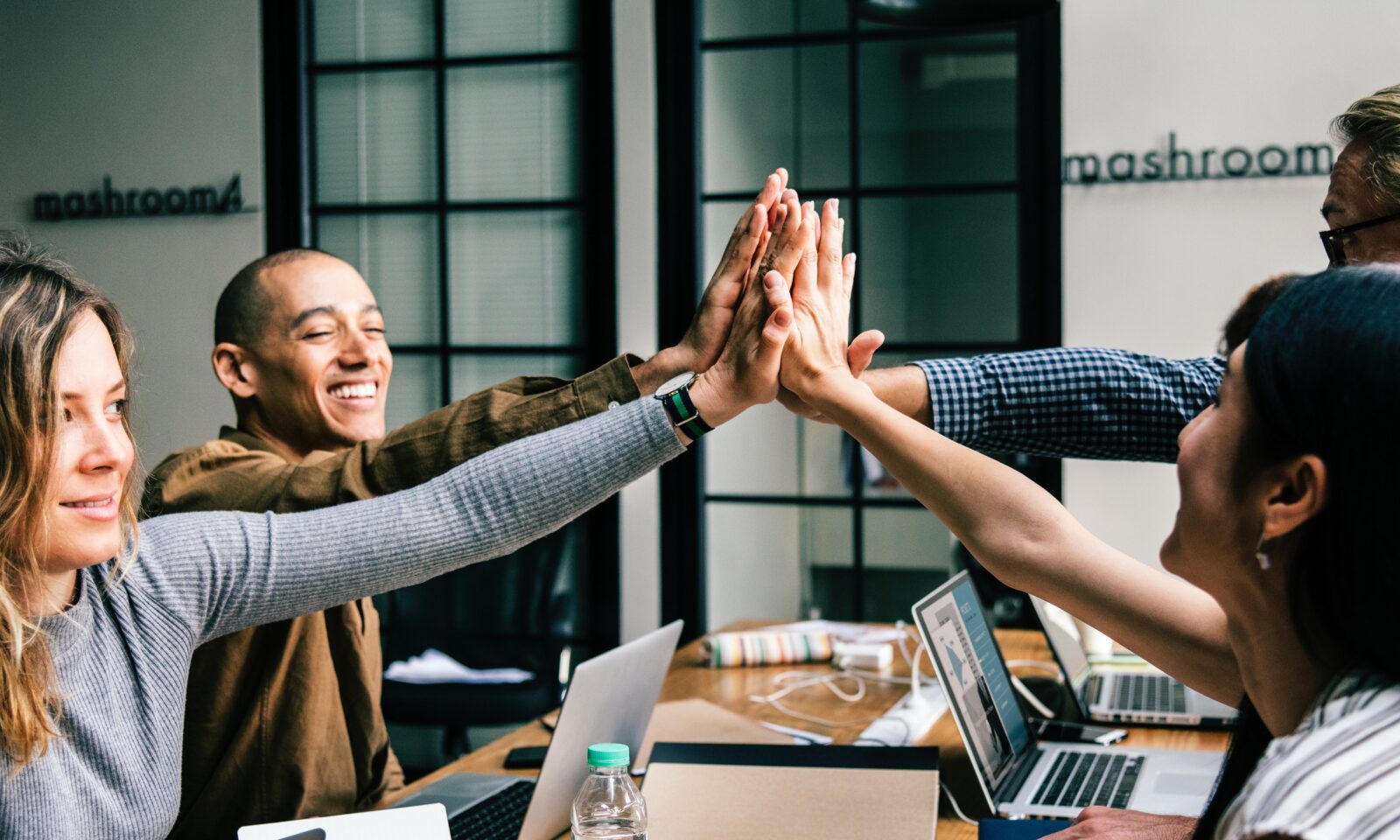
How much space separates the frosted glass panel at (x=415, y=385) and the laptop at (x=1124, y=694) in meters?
2.60

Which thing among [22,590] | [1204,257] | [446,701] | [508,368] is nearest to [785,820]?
[22,590]

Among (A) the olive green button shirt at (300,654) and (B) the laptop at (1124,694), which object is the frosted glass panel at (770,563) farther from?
(A) the olive green button shirt at (300,654)

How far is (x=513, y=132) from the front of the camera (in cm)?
443

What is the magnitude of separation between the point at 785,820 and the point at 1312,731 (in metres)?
0.73

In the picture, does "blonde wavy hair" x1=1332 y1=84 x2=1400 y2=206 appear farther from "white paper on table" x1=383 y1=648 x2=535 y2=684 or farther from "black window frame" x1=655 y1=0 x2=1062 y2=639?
"white paper on table" x1=383 y1=648 x2=535 y2=684

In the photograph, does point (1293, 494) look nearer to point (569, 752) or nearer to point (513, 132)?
point (569, 752)

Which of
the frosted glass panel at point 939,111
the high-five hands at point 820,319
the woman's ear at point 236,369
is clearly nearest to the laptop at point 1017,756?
the high-five hands at point 820,319

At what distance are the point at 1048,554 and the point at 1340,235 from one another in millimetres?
559

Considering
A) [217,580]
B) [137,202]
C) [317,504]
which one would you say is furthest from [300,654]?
[137,202]

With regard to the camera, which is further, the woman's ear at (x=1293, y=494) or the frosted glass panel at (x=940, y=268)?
the frosted glass panel at (x=940, y=268)

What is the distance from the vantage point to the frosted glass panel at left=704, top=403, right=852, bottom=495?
425 cm

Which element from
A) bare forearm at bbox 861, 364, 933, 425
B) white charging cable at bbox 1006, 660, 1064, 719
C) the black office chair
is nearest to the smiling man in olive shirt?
bare forearm at bbox 861, 364, 933, 425

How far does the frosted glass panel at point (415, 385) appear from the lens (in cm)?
→ 454

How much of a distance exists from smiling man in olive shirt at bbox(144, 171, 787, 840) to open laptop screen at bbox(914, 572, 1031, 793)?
497mm
